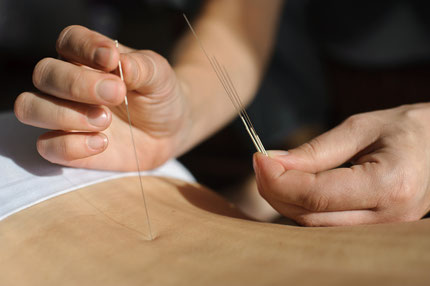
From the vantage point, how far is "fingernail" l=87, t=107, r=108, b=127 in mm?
543

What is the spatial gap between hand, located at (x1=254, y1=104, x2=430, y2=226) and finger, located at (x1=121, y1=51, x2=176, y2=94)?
0.21m

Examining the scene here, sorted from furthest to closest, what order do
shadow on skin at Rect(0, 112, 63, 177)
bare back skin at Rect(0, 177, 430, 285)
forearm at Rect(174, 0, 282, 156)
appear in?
forearm at Rect(174, 0, 282, 156), shadow on skin at Rect(0, 112, 63, 177), bare back skin at Rect(0, 177, 430, 285)

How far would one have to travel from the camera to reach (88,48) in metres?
0.51

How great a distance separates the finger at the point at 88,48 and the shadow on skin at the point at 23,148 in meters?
0.15

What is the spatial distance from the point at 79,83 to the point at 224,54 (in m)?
0.60

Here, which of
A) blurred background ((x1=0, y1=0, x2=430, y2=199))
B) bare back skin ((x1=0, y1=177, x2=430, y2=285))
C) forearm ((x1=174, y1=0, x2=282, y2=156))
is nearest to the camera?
bare back skin ((x1=0, y1=177, x2=430, y2=285))

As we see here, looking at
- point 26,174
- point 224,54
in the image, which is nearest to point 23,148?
point 26,174

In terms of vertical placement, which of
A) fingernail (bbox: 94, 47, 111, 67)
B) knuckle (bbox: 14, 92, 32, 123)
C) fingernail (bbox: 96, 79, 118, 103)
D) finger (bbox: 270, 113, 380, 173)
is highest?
fingernail (bbox: 94, 47, 111, 67)

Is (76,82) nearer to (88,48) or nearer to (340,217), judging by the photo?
(88,48)

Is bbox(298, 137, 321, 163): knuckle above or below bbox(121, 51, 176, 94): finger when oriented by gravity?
below

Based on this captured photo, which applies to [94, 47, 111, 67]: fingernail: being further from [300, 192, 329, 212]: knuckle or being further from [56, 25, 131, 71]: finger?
[300, 192, 329, 212]: knuckle

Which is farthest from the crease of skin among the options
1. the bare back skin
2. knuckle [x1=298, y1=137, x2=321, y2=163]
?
knuckle [x1=298, y1=137, x2=321, y2=163]

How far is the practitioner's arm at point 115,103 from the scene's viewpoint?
515 millimetres

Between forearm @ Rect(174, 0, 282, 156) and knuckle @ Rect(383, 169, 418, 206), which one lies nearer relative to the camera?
knuckle @ Rect(383, 169, 418, 206)
